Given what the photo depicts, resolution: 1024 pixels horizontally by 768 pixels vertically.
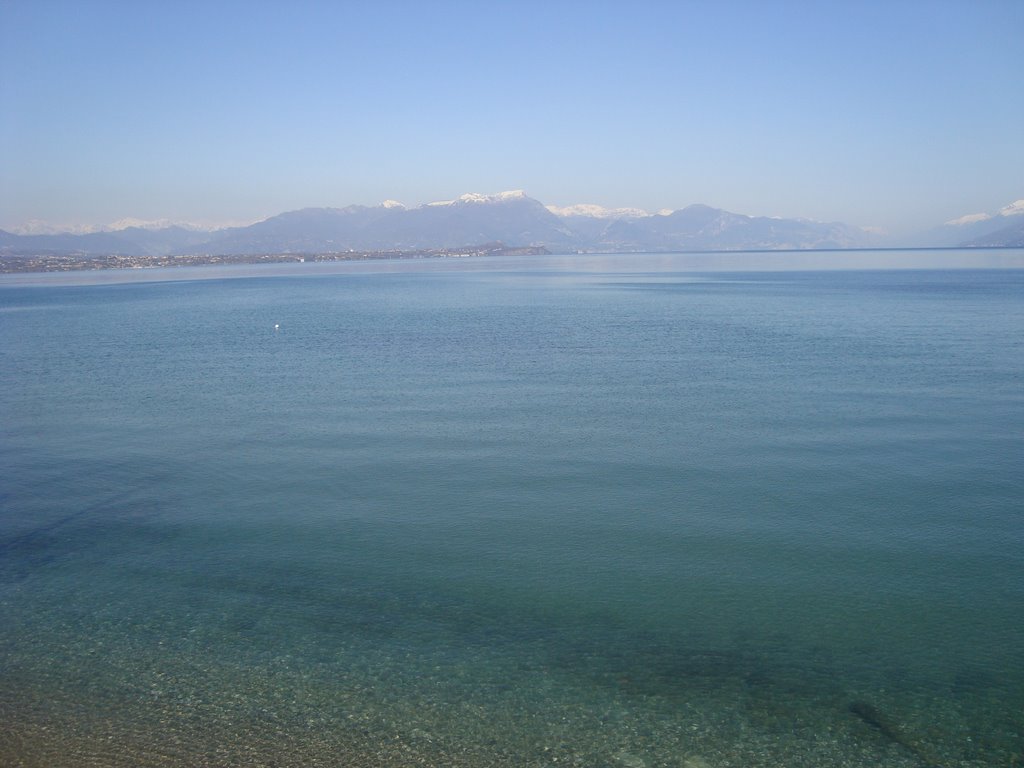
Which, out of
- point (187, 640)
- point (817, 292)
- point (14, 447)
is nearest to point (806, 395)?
point (187, 640)

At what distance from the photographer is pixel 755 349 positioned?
1629 inches

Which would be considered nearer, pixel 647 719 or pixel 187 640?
pixel 647 719

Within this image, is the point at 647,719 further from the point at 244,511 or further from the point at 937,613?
the point at 244,511

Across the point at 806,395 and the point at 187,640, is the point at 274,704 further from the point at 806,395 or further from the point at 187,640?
the point at 806,395

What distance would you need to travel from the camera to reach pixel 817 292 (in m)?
89.4

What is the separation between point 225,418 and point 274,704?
18555mm

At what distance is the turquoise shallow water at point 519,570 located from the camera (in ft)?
35.7

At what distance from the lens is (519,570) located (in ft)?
51.3

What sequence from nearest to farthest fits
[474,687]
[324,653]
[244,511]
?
[474,687]
[324,653]
[244,511]

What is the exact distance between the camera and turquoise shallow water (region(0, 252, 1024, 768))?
35.7 feet

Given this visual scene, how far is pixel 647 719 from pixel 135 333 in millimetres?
52583

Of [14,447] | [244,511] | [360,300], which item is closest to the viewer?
[244,511]

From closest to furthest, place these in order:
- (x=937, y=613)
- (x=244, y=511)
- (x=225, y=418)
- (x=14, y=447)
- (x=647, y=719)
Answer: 1. (x=647, y=719)
2. (x=937, y=613)
3. (x=244, y=511)
4. (x=14, y=447)
5. (x=225, y=418)

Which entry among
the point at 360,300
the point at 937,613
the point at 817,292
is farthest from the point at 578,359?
the point at 817,292
